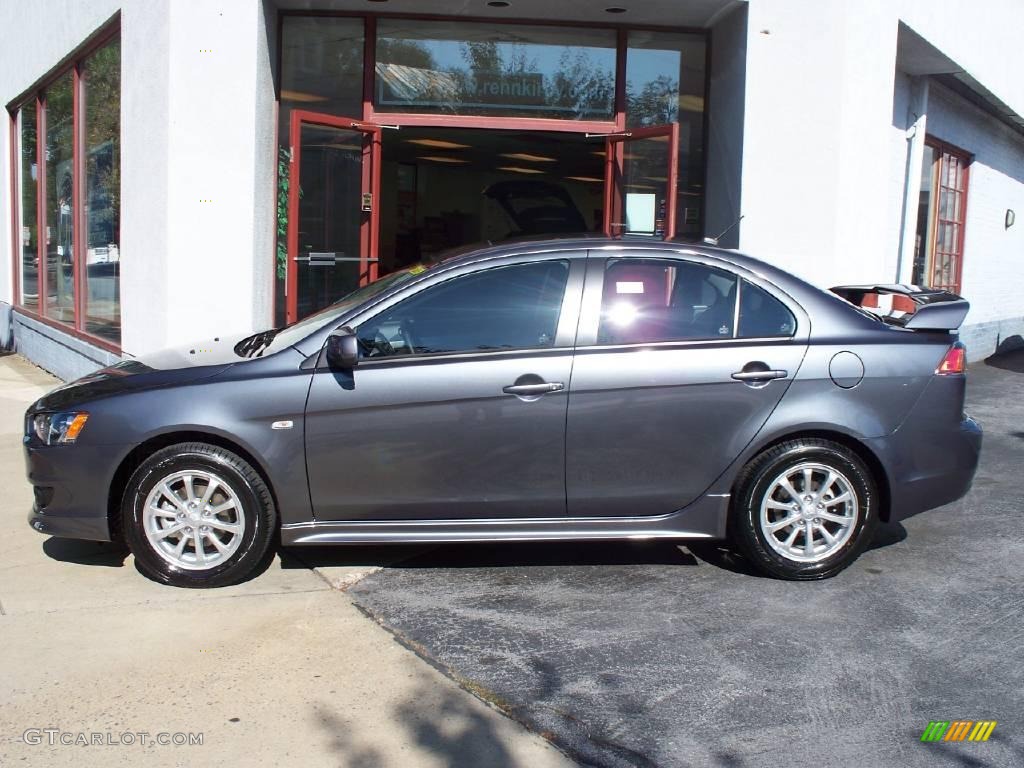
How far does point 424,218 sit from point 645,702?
18.7 m

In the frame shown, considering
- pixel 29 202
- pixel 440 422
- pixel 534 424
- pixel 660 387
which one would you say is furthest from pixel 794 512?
pixel 29 202

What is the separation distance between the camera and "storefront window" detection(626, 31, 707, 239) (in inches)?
380

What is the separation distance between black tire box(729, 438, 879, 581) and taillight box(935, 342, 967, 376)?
24.5 inches

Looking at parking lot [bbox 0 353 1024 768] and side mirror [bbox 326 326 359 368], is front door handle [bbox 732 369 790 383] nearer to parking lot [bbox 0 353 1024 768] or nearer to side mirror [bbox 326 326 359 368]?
parking lot [bbox 0 353 1024 768]

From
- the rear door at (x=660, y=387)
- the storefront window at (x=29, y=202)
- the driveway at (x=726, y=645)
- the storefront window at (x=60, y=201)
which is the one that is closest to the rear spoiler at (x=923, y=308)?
the rear door at (x=660, y=387)

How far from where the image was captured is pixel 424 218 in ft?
72.0

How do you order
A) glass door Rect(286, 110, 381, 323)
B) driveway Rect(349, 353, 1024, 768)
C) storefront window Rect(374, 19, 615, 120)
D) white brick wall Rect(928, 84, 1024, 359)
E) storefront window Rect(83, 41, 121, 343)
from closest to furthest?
driveway Rect(349, 353, 1024, 768) → glass door Rect(286, 110, 381, 323) → storefront window Rect(374, 19, 615, 120) → storefront window Rect(83, 41, 121, 343) → white brick wall Rect(928, 84, 1024, 359)

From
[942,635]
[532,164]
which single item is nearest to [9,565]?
[942,635]

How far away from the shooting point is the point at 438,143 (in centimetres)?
1521

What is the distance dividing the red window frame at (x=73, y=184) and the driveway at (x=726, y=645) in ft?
19.7

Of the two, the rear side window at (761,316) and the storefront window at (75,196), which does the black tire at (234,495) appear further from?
the storefront window at (75,196)

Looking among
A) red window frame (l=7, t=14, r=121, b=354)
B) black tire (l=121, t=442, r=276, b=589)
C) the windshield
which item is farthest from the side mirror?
red window frame (l=7, t=14, r=121, b=354)

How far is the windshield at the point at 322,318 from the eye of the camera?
5.24m

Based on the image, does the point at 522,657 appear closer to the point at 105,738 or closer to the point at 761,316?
the point at 105,738
